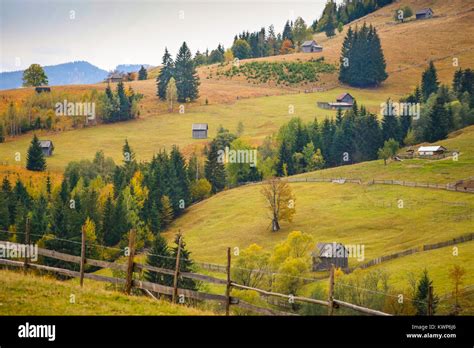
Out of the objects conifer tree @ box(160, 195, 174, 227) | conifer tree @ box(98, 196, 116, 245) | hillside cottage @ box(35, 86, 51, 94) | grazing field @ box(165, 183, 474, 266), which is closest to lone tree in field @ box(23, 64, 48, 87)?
hillside cottage @ box(35, 86, 51, 94)

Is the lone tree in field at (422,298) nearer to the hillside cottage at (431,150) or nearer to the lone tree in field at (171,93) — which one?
the hillside cottage at (431,150)

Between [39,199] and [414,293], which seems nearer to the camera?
[414,293]

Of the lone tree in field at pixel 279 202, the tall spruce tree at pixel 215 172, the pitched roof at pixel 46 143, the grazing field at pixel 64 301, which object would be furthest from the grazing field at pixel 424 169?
the grazing field at pixel 64 301

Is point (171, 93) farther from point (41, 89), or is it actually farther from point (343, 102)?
point (343, 102)

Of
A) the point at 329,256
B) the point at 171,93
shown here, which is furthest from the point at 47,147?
the point at 329,256

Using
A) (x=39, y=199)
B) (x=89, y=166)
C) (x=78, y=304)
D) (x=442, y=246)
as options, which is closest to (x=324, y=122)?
(x=89, y=166)

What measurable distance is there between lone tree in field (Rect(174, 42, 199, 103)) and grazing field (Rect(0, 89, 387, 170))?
35.2ft

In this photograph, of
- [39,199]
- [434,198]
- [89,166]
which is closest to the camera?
[434,198]

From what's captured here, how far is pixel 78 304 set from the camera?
23438 millimetres

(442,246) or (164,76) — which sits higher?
(164,76)

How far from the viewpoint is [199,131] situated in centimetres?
14800

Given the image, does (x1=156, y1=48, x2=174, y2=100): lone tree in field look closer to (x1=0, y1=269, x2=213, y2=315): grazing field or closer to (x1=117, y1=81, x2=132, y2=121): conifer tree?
(x1=117, y1=81, x2=132, y2=121): conifer tree
